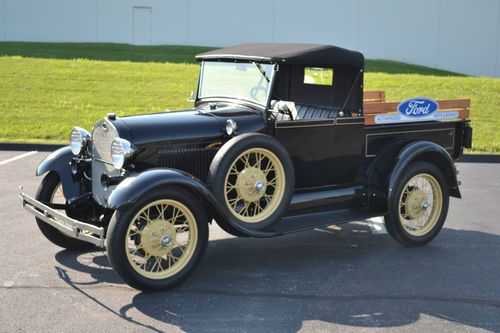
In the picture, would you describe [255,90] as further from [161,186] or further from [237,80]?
[161,186]

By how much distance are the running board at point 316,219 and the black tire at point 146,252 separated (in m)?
0.68

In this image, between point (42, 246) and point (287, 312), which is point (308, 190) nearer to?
point (287, 312)

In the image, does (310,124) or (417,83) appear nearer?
(310,124)

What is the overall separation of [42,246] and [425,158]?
3673mm

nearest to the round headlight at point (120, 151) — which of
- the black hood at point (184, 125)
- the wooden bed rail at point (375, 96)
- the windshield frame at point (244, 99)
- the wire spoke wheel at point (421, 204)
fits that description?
the black hood at point (184, 125)

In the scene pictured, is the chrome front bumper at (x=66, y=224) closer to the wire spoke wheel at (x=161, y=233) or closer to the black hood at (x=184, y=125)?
the wire spoke wheel at (x=161, y=233)

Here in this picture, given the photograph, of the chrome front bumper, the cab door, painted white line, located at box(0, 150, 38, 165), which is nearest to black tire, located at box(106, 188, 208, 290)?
the chrome front bumper

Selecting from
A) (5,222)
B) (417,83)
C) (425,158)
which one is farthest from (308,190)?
(417,83)

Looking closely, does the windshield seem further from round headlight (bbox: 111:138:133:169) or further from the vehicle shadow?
the vehicle shadow

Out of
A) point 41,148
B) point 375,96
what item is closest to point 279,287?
point 375,96

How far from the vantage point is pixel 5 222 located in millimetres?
6398

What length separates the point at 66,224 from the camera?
493 centimetres

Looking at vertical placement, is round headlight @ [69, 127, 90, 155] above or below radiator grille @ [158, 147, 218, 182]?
above

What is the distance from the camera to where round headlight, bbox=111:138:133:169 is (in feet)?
15.8
